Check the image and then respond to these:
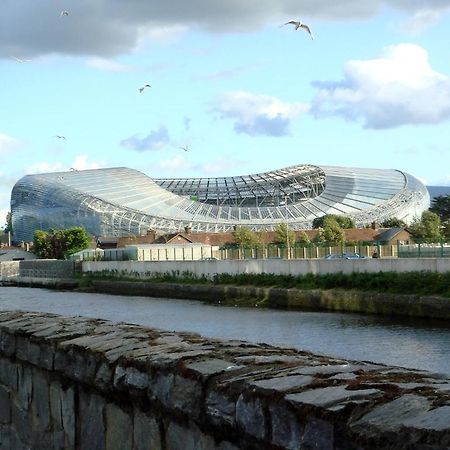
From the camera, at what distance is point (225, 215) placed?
515ft

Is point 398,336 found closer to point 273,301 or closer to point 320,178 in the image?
point 273,301

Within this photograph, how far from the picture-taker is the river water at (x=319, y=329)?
24.5m

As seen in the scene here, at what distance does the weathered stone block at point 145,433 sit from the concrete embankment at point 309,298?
1154 inches

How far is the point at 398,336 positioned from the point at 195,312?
1687cm

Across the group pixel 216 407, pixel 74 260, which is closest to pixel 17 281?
pixel 74 260

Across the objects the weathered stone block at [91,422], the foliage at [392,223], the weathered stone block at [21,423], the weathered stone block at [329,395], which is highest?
the foliage at [392,223]

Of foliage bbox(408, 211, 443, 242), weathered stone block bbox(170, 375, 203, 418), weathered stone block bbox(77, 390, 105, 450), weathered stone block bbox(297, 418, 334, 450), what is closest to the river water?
weathered stone block bbox(77, 390, 105, 450)

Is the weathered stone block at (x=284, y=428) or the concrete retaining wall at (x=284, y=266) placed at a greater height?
the concrete retaining wall at (x=284, y=266)

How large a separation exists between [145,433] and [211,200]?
17783 centimetres

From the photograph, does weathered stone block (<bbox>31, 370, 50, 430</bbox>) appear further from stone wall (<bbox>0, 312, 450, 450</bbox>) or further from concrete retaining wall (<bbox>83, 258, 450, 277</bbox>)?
concrete retaining wall (<bbox>83, 258, 450, 277</bbox>)

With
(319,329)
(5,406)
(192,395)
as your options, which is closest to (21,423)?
(5,406)

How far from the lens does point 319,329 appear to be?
106 feet

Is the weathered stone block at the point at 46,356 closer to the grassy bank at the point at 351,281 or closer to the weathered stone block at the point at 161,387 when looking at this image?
the weathered stone block at the point at 161,387

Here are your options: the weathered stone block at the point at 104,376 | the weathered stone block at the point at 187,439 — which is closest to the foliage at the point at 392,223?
the weathered stone block at the point at 104,376
